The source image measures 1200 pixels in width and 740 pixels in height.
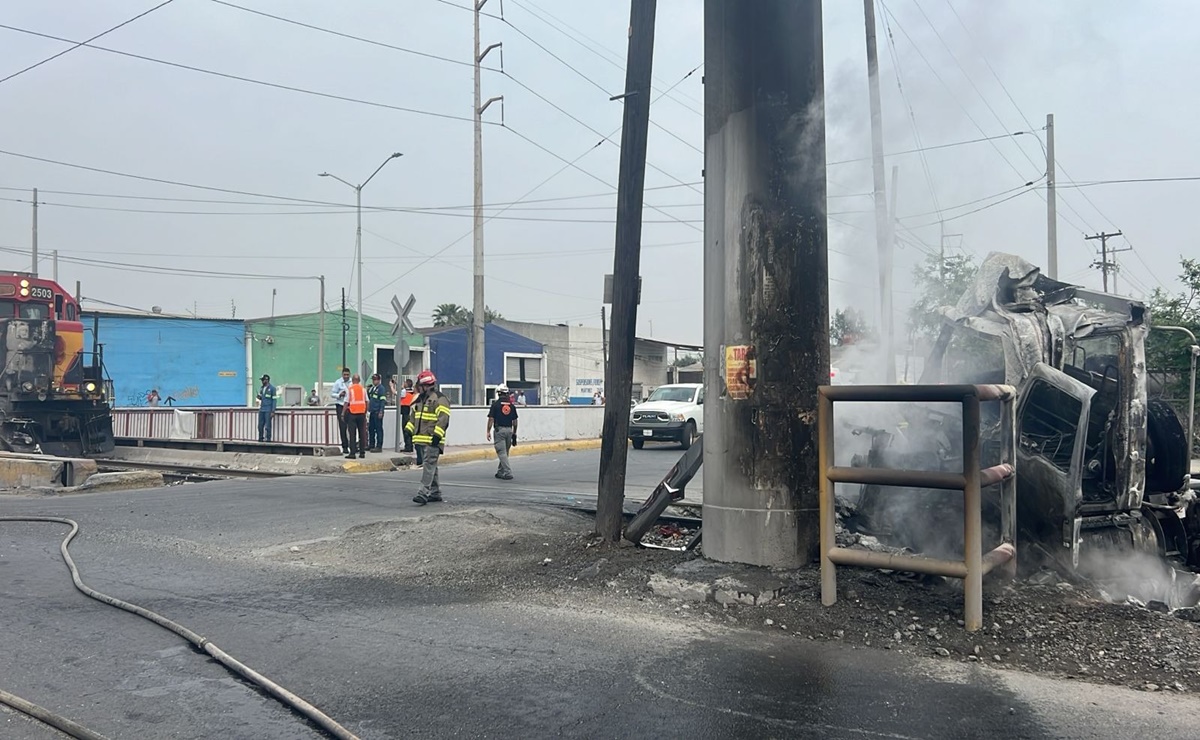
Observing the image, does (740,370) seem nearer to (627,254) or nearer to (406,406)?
(627,254)

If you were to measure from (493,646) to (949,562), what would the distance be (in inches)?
104

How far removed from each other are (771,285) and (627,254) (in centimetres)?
167

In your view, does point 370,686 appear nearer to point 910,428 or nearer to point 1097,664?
point 1097,664

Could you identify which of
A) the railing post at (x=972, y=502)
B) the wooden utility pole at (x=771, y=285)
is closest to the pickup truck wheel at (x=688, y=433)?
the wooden utility pole at (x=771, y=285)

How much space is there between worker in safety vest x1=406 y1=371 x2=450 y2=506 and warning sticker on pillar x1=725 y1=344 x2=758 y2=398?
17.1ft

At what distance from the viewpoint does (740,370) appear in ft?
20.4

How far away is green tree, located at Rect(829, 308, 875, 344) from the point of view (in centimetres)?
857

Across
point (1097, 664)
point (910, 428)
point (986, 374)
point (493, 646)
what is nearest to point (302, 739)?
point (493, 646)

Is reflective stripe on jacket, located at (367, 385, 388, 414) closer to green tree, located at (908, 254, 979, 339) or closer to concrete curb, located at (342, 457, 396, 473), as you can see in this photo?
concrete curb, located at (342, 457, 396, 473)

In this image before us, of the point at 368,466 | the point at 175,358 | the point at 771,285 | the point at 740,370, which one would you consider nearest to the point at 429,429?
the point at 368,466

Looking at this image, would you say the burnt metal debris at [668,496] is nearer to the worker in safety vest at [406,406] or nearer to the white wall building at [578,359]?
the worker in safety vest at [406,406]

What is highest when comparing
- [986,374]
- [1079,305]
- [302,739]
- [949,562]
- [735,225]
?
[735,225]

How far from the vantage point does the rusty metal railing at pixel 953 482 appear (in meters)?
4.74

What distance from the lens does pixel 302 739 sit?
373cm
